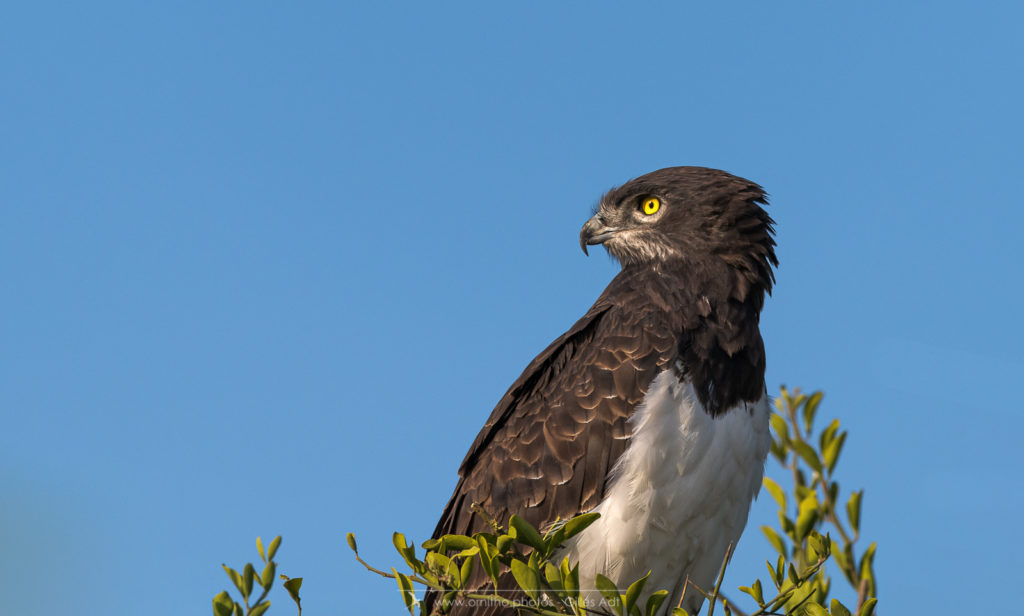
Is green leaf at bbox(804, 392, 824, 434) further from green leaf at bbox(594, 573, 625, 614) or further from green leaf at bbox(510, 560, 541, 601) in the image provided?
green leaf at bbox(510, 560, 541, 601)

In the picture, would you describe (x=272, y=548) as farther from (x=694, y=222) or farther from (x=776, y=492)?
(x=694, y=222)

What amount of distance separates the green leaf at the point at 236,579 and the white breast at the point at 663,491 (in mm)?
2260

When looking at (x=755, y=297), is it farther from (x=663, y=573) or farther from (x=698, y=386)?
(x=663, y=573)

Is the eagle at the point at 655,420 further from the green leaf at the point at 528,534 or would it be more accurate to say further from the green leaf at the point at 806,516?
the green leaf at the point at 806,516

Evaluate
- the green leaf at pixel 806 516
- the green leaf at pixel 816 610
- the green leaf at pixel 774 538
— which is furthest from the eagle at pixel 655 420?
the green leaf at pixel 806 516

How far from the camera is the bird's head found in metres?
7.03

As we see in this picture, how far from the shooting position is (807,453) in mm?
2723

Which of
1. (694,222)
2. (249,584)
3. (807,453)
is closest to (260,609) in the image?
(249,584)

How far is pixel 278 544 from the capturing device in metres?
4.38

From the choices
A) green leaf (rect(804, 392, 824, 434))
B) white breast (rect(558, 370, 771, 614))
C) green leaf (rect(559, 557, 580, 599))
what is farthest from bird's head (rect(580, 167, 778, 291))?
green leaf (rect(804, 392, 824, 434))

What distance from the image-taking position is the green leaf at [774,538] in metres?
3.01

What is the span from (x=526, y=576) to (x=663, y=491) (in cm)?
Result: 246

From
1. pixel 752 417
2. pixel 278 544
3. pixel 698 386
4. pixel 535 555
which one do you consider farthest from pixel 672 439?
pixel 278 544

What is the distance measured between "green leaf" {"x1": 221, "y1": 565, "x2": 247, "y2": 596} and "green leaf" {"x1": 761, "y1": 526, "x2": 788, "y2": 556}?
→ 2.55m
